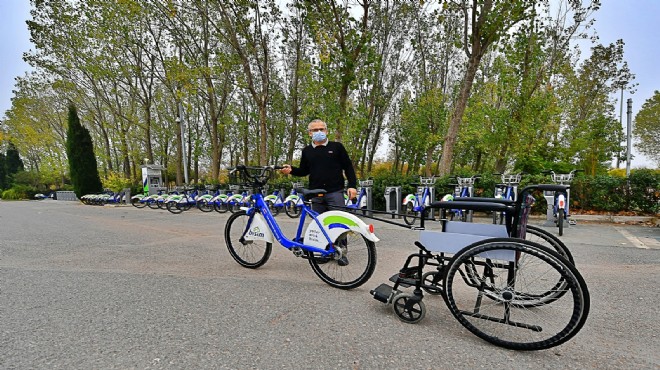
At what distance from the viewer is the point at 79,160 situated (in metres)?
20.9

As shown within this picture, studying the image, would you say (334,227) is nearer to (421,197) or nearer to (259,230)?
(259,230)

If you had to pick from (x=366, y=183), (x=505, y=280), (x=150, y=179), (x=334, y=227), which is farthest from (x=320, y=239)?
(x=150, y=179)

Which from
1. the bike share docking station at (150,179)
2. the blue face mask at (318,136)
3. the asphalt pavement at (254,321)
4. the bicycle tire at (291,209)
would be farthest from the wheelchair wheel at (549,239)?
the bike share docking station at (150,179)

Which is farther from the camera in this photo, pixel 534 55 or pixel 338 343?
pixel 534 55

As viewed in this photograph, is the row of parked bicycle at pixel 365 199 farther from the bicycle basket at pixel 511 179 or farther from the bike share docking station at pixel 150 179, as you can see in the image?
the bike share docking station at pixel 150 179

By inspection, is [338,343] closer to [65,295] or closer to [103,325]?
[103,325]

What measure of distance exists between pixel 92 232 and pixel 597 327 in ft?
28.9

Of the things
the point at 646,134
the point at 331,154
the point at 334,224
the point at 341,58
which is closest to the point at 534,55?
the point at 341,58

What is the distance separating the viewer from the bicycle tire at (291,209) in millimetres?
9451

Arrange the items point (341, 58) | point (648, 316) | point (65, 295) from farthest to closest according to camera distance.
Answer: point (341, 58), point (65, 295), point (648, 316)

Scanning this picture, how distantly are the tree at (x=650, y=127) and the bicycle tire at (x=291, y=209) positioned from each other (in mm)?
35466

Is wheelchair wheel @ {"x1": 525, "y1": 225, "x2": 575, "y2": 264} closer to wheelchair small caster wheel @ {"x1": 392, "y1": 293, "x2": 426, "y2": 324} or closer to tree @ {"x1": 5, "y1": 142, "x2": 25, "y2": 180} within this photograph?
wheelchair small caster wheel @ {"x1": 392, "y1": 293, "x2": 426, "y2": 324}

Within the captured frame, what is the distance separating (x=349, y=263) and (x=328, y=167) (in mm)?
1178

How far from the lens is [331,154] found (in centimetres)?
375
